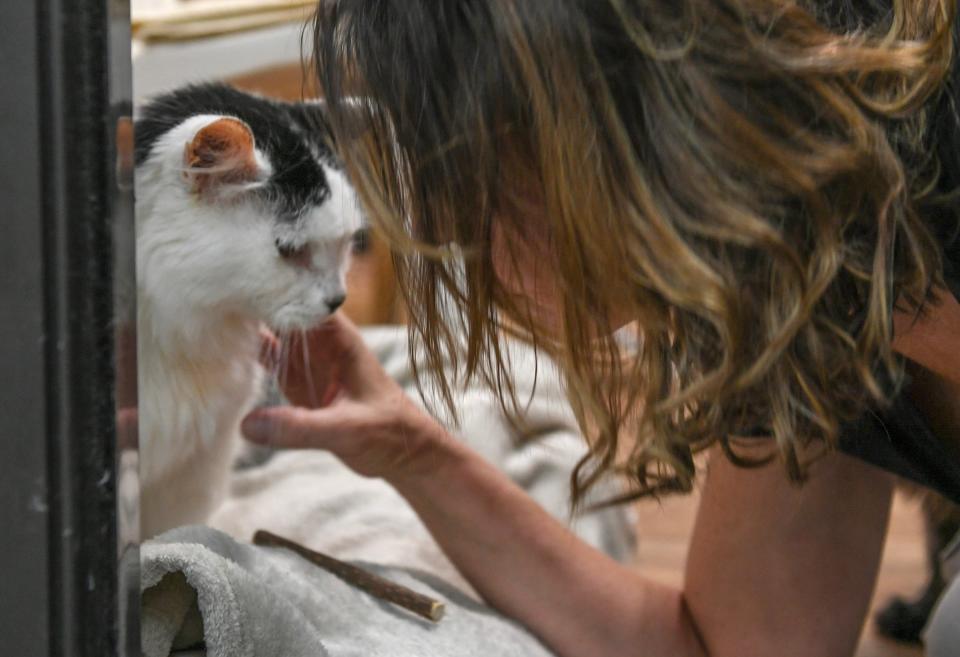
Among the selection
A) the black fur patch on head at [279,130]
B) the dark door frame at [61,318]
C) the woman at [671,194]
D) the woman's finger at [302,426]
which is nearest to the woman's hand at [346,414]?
the woman's finger at [302,426]

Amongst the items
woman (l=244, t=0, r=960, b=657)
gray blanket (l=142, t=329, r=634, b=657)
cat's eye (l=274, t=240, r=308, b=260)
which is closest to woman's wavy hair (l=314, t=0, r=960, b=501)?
woman (l=244, t=0, r=960, b=657)

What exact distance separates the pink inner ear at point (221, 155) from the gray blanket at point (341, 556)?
24 centimetres

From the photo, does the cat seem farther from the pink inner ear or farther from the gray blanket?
the gray blanket

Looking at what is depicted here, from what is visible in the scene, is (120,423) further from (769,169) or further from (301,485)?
(301,485)

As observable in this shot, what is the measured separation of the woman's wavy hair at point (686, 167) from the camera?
547 mm

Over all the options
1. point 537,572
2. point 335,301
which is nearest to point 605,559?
point 537,572

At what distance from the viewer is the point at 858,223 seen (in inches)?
23.0

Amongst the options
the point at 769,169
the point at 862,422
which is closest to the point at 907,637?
the point at 862,422

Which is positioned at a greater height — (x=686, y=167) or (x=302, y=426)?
(x=686, y=167)

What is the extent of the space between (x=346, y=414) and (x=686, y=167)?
43 centimetres

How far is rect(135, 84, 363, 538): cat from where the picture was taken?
2.77ft

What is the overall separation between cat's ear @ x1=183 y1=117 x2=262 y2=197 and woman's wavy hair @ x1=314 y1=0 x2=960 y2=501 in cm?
19

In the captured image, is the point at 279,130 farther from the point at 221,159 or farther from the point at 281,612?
the point at 281,612

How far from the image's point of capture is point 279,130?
879mm
